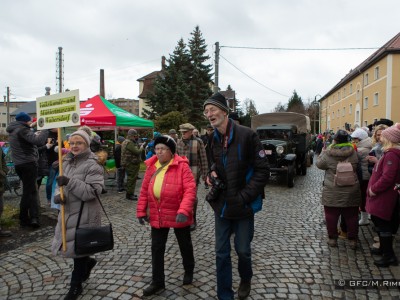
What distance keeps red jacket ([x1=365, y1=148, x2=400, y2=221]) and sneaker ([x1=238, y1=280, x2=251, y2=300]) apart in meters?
2.00

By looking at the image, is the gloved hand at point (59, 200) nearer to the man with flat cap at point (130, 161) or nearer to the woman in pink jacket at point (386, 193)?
the woman in pink jacket at point (386, 193)

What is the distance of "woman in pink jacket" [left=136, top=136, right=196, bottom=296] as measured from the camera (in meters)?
3.34

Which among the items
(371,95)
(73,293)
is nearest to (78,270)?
(73,293)

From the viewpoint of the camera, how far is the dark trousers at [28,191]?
5605mm

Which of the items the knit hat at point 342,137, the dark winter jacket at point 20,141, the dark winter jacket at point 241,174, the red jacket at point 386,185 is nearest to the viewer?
the dark winter jacket at point 241,174

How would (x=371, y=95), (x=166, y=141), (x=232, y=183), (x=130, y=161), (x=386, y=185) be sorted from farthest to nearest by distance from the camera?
(x=371, y=95) → (x=130, y=161) → (x=386, y=185) → (x=166, y=141) → (x=232, y=183)

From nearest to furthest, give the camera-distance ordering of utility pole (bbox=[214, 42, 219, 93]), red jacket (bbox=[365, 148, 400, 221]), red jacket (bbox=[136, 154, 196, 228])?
red jacket (bbox=[136, 154, 196, 228]), red jacket (bbox=[365, 148, 400, 221]), utility pole (bbox=[214, 42, 219, 93])

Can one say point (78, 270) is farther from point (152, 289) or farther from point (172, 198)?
point (172, 198)

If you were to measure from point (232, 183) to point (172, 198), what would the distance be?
2.36 ft

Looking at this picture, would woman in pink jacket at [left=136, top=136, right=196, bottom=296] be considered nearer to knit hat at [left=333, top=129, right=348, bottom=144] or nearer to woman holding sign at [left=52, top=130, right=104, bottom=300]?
woman holding sign at [left=52, top=130, right=104, bottom=300]

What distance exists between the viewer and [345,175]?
463 centimetres

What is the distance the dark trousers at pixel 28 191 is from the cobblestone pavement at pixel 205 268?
0.43 metres

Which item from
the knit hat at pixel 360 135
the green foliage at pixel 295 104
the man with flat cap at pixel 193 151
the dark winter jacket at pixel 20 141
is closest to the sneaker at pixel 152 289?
the man with flat cap at pixel 193 151

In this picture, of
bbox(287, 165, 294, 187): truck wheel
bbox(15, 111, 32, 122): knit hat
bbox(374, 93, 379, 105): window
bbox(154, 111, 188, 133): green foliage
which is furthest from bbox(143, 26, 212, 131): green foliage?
bbox(15, 111, 32, 122): knit hat
